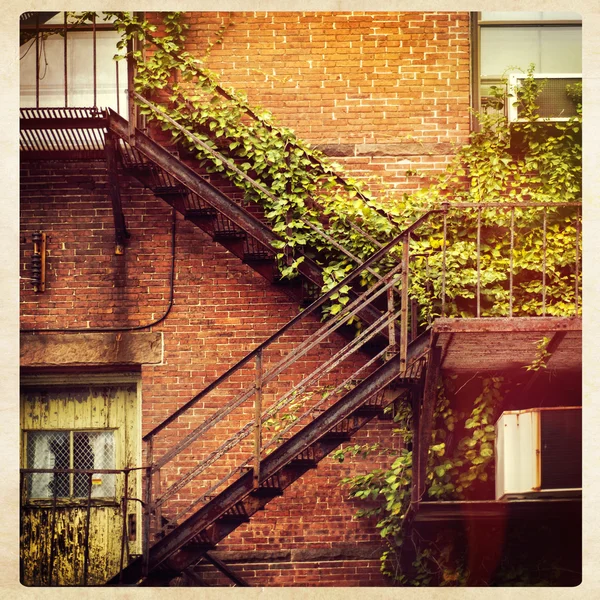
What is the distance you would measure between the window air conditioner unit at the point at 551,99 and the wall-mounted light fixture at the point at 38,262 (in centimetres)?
459

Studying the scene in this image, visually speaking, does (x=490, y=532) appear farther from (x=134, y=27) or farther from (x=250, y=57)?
(x=134, y=27)

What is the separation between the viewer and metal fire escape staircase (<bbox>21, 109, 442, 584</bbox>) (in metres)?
7.94

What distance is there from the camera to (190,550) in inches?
325

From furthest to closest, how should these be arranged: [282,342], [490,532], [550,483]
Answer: [282,342]
[490,532]
[550,483]

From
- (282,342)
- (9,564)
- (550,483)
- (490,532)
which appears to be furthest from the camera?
(282,342)

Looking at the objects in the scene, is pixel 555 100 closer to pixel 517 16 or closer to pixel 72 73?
pixel 517 16

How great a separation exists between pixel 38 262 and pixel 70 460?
1.90 meters

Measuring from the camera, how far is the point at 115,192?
934 centimetres

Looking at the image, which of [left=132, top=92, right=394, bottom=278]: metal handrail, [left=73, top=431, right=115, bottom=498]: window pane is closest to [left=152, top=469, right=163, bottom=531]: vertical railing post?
[left=73, top=431, right=115, bottom=498]: window pane

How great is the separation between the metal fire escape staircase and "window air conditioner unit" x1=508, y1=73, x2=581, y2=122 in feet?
6.12

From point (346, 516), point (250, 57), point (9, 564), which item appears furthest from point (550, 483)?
point (250, 57)

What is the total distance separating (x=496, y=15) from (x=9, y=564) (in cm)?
651

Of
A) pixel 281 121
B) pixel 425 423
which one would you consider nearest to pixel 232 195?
pixel 281 121

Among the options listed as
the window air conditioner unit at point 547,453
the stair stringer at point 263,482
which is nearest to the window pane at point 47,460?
the stair stringer at point 263,482
